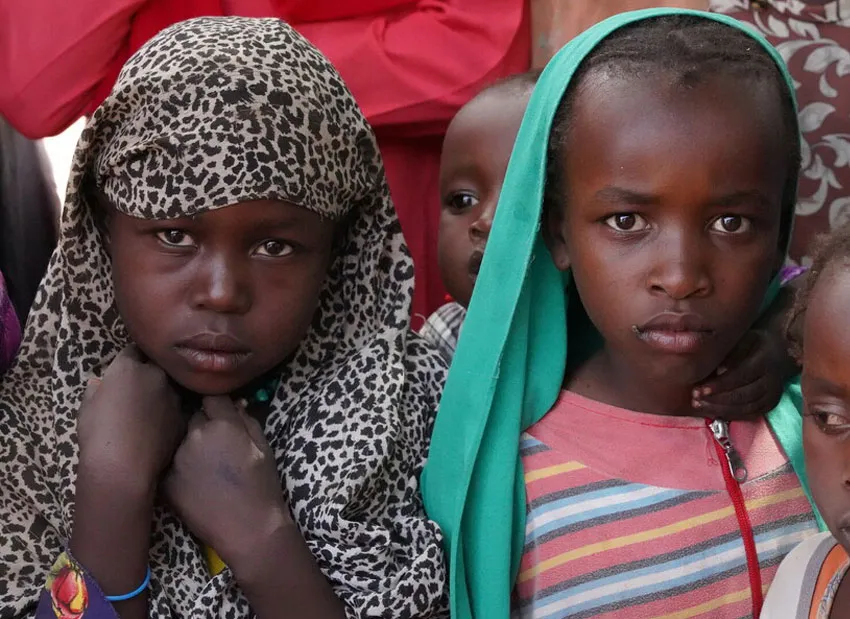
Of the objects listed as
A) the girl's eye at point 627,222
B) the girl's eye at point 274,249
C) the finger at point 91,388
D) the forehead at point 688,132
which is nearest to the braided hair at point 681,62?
the forehead at point 688,132

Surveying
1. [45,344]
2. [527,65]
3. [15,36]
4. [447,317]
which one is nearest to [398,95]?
[527,65]

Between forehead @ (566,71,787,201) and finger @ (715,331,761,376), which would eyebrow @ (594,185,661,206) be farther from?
finger @ (715,331,761,376)

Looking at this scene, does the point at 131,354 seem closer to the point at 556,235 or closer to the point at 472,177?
the point at 556,235

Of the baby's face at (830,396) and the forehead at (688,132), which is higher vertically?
the forehead at (688,132)

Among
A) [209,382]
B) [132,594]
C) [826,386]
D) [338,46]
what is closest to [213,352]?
[209,382]

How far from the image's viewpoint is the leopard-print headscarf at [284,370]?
5.24 ft

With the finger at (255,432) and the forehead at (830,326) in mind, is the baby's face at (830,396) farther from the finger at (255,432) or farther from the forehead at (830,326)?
the finger at (255,432)

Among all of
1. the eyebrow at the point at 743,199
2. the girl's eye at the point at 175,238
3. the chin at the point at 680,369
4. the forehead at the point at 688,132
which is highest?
the forehead at the point at 688,132

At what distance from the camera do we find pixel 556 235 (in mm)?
1735

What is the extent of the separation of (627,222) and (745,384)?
36 centimetres

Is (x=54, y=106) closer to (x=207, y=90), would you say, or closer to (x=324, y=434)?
(x=207, y=90)

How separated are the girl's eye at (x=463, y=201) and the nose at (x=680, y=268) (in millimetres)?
756

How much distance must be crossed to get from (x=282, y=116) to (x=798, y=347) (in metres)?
0.89

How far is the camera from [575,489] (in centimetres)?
166
